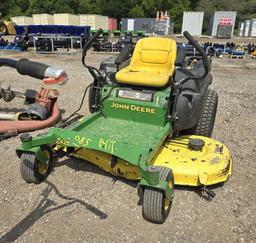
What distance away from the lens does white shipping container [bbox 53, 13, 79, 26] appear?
38.0 metres

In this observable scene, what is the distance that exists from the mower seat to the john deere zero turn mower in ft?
0.04

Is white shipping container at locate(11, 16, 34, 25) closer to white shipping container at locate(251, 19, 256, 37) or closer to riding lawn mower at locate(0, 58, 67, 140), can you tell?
white shipping container at locate(251, 19, 256, 37)

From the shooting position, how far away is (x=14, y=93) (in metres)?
5.43

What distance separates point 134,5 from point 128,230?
60422 millimetres

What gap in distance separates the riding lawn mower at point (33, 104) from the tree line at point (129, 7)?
5115 cm

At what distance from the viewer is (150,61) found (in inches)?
176

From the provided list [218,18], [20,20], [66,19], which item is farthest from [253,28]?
[20,20]

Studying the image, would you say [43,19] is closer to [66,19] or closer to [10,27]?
[66,19]

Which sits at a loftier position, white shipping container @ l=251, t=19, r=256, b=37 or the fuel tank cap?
the fuel tank cap

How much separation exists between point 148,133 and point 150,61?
128cm

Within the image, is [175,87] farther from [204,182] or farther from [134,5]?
[134,5]

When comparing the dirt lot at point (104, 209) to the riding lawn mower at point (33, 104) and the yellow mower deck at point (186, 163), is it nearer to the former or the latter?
the yellow mower deck at point (186, 163)

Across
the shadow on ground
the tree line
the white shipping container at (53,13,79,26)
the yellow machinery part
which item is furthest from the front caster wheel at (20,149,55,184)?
the tree line

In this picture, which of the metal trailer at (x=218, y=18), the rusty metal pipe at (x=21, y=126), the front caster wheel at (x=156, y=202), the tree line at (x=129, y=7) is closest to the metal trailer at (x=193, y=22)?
the metal trailer at (x=218, y=18)
